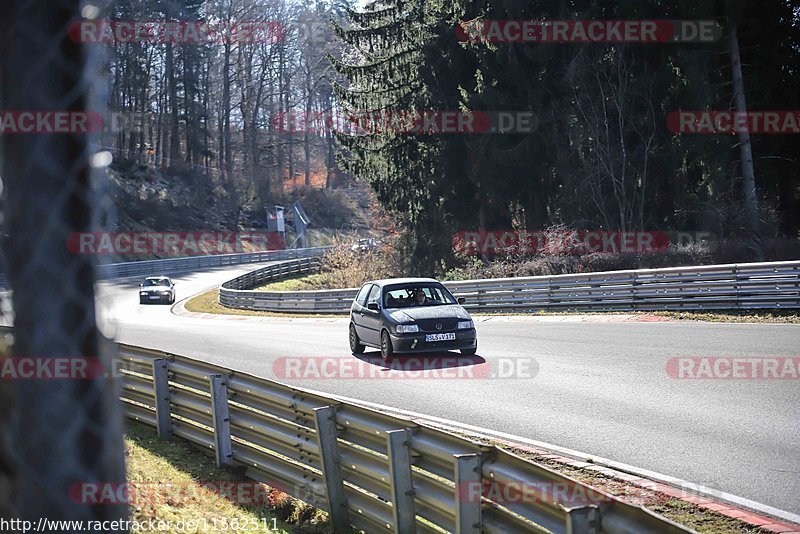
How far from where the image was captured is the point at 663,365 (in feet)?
45.7

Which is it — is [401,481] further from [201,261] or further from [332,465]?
[201,261]

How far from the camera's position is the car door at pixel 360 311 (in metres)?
18.4

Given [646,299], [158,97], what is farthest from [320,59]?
[646,299]

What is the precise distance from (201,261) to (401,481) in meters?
64.3

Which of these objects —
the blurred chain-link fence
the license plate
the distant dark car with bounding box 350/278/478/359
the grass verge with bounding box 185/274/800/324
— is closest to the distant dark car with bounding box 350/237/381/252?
the grass verge with bounding box 185/274/800/324

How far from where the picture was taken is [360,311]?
18.7 meters

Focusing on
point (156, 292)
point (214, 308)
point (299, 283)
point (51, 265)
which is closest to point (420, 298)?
point (51, 265)

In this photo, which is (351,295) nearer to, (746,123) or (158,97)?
(746,123)

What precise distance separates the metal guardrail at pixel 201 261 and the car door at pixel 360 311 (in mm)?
38385

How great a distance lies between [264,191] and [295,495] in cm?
7543

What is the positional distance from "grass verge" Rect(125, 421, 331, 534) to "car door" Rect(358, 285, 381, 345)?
7458mm

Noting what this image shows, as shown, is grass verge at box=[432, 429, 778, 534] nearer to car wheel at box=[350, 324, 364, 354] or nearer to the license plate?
the license plate

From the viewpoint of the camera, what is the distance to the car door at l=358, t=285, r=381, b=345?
17.5 meters

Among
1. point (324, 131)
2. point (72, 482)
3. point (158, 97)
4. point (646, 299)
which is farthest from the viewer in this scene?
point (324, 131)
